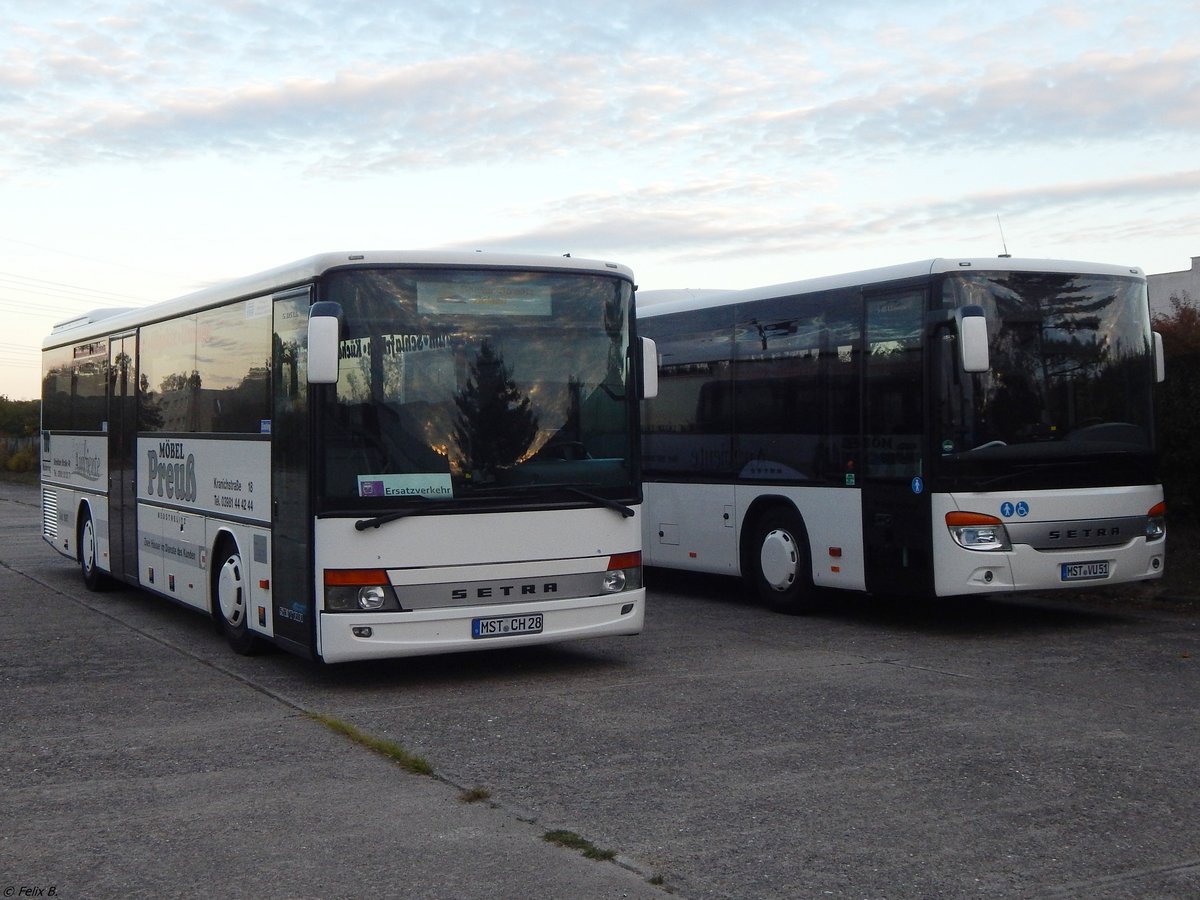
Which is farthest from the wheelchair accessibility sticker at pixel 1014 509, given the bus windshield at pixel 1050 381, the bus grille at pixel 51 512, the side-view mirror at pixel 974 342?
the bus grille at pixel 51 512

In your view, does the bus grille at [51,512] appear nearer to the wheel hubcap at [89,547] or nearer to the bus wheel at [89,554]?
the bus wheel at [89,554]

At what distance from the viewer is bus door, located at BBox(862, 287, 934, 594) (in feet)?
39.1

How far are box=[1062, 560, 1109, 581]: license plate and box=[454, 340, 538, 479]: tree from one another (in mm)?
4918

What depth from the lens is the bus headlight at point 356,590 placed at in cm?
952

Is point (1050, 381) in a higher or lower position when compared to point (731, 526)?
higher

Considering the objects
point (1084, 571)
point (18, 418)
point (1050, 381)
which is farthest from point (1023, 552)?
point (18, 418)

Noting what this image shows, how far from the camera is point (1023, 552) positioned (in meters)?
11.8

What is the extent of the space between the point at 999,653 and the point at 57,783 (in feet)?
23.4

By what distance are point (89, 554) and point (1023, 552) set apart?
10.3m

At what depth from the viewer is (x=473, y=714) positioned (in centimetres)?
898

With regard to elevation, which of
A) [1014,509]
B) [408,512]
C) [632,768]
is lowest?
[632,768]

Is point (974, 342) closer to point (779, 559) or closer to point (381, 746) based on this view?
Result: point (779, 559)

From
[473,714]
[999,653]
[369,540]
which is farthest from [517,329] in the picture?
[999,653]

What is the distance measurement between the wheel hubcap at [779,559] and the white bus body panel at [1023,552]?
193 cm
